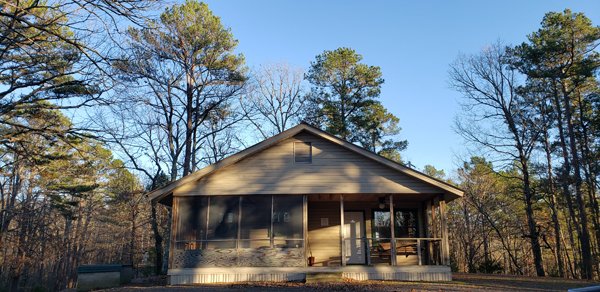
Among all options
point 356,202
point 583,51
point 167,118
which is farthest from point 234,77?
point 583,51

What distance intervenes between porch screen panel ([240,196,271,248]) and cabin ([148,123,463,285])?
33 millimetres

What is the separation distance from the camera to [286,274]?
40.7 feet

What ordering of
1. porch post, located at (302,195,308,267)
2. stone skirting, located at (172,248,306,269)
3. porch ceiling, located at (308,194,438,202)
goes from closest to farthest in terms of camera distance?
stone skirting, located at (172,248,306,269)
porch post, located at (302,195,308,267)
porch ceiling, located at (308,194,438,202)

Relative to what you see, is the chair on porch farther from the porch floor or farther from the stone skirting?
the stone skirting

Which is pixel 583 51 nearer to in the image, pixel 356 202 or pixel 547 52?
pixel 547 52

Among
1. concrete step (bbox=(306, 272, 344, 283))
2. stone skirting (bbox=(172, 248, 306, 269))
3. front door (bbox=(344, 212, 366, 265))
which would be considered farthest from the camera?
front door (bbox=(344, 212, 366, 265))

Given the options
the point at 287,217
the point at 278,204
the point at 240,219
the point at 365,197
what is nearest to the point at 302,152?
the point at 278,204

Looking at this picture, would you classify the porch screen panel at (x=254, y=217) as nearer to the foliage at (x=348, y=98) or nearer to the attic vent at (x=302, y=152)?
the attic vent at (x=302, y=152)

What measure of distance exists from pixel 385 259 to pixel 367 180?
374cm

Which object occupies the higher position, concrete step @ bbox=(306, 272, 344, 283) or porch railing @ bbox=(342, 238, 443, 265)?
porch railing @ bbox=(342, 238, 443, 265)

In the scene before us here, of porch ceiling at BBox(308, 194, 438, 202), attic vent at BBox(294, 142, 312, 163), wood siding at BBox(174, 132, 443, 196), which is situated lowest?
porch ceiling at BBox(308, 194, 438, 202)

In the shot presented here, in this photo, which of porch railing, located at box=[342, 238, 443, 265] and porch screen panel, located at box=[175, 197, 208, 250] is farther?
porch railing, located at box=[342, 238, 443, 265]

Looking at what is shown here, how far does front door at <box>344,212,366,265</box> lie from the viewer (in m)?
15.0

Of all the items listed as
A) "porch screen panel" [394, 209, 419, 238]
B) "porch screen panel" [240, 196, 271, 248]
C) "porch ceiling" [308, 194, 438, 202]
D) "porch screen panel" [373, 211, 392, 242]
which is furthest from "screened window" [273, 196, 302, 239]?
"porch screen panel" [394, 209, 419, 238]
